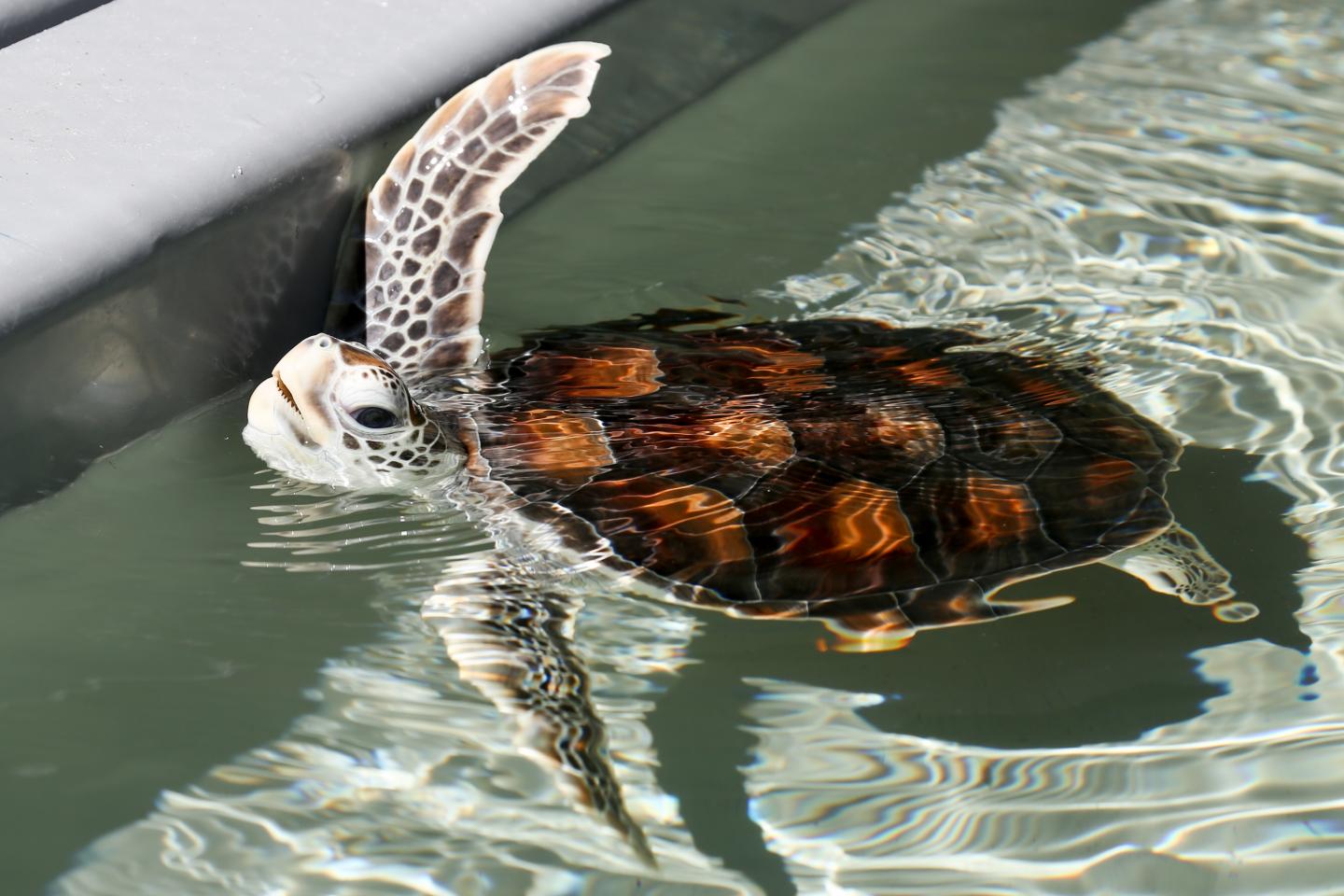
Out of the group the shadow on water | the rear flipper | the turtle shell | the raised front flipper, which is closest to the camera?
the raised front flipper

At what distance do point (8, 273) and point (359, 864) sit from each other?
87cm

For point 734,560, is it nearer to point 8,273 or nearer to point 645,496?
point 645,496

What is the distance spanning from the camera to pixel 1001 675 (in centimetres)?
169

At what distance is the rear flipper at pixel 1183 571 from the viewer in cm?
179

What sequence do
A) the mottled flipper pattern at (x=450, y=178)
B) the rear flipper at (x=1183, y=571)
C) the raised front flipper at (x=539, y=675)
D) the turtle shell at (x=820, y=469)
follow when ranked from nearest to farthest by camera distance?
the raised front flipper at (x=539, y=675), the turtle shell at (x=820, y=469), the rear flipper at (x=1183, y=571), the mottled flipper pattern at (x=450, y=178)

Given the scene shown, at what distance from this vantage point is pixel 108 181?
72.0 inches

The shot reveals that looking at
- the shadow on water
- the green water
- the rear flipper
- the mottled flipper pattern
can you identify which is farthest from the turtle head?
the rear flipper

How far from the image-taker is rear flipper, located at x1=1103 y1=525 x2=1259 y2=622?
179 cm

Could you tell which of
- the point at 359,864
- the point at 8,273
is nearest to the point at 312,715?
the point at 359,864

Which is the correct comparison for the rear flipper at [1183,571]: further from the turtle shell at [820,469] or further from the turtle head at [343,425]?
the turtle head at [343,425]

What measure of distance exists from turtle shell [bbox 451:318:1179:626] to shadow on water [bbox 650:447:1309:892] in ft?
0.27

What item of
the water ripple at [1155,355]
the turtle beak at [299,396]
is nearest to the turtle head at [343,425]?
the turtle beak at [299,396]

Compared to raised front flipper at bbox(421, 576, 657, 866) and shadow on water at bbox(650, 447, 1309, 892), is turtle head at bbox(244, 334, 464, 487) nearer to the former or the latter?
raised front flipper at bbox(421, 576, 657, 866)

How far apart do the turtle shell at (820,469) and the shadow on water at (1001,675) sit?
0.27ft
